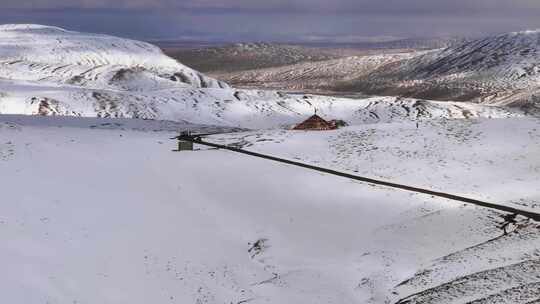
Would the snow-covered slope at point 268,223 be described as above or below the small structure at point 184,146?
below

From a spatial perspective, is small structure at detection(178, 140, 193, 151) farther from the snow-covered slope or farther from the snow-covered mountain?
the snow-covered mountain

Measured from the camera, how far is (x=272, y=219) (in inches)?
1259

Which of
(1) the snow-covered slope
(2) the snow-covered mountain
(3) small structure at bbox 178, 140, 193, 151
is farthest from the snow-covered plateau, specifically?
(2) the snow-covered mountain

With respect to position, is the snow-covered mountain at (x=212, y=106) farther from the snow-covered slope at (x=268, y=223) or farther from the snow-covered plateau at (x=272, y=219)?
the snow-covered slope at (x=268, y=223)

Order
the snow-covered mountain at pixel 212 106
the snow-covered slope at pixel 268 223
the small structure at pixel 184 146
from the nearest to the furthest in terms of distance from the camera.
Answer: the snow-covered slope at pixel 268 223, the small structure at pixel 184 146, the snow-covered mountain at pixel 212 106

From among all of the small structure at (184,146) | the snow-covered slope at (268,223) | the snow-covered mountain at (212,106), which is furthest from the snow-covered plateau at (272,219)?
the snow-covered mountain at (212,106)

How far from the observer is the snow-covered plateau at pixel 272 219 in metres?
24.3

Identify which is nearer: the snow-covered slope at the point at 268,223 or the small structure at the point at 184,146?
the snow-covered slope at the point at 268,223

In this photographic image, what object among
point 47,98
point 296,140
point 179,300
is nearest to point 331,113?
point 47,98

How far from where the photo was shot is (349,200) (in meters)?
33.4

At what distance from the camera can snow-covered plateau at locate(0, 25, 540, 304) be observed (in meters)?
24.3

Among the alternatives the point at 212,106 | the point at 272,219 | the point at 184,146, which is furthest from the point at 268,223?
the point at 212,106

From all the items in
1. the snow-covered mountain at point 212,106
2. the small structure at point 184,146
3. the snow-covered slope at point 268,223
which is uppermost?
the small structure at point 184,146

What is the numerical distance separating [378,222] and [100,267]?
14.1 meters
